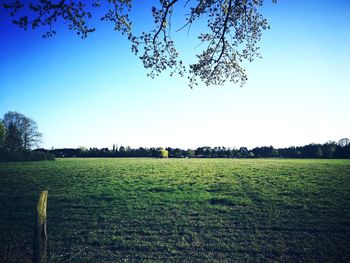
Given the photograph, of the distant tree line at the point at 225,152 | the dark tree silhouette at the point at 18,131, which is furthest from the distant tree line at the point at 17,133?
the distant tree line at the point at 225,152

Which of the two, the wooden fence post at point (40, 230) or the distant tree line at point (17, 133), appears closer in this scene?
the wooden fence post at point (40, 230)

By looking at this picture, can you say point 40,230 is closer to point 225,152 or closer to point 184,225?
point 184,225

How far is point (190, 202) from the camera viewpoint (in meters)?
16.3

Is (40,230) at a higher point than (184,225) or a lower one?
higher

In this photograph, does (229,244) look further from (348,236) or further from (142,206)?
(142,206)

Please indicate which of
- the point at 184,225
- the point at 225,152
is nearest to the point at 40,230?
the point at 184,225

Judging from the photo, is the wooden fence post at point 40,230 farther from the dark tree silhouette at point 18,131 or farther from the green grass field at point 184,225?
the dark tree silhouette at point 18,131

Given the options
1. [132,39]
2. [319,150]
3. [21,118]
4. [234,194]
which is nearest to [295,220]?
[234,194]

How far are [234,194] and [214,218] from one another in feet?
20.6

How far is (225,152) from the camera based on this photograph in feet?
472

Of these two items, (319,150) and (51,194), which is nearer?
(51,194)

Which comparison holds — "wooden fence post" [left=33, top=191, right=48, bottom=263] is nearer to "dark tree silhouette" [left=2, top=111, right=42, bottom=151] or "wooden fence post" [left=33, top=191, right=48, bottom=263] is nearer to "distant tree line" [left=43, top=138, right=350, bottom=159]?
→ "dark tree silhouette" [left=2, top=111, right=42, bottom=151]

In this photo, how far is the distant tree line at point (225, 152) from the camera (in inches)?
4899

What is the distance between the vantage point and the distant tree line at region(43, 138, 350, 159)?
408ft
